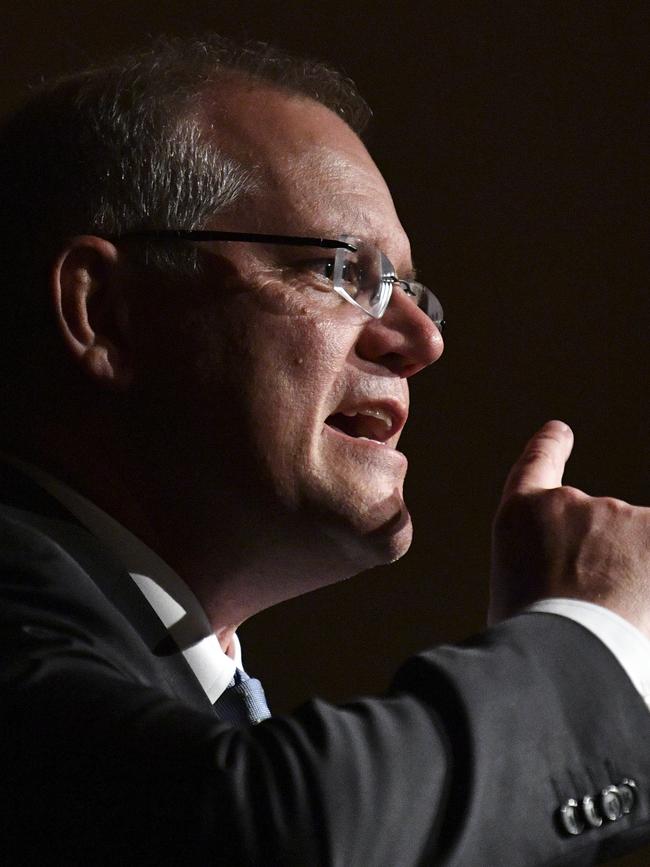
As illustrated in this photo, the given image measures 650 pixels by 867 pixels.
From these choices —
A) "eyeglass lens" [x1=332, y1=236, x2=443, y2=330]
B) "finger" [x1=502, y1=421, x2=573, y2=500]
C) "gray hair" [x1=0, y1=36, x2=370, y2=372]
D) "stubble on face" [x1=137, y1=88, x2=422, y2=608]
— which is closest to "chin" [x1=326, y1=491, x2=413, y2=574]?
"stubble on face" [x1=137, y1=88, x2=422, y2=608]

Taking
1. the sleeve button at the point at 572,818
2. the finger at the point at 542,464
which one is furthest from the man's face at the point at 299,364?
the sleeve button at the point at 572,818

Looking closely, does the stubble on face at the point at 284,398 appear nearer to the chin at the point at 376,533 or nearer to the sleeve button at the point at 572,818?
the chin at the point at 376,533

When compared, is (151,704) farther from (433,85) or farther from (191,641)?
(433,85)

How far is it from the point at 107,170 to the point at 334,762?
0.77m

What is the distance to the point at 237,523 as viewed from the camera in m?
1.32

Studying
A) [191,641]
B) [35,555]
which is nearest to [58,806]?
[35,555]

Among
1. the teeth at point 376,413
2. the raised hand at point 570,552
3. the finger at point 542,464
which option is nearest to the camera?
the raised hand at point 570,552

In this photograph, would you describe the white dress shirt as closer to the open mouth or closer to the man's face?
the man's face

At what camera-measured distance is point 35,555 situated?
1.09 m

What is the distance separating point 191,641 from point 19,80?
1.84 metres

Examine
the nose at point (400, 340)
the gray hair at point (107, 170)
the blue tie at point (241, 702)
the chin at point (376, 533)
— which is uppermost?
the gray hair at point (107, 170)

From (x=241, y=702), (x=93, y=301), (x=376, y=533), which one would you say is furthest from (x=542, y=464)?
(x=93, y=301)

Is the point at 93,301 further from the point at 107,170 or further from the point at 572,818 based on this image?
the point at 572,818

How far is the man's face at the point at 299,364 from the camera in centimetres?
131
